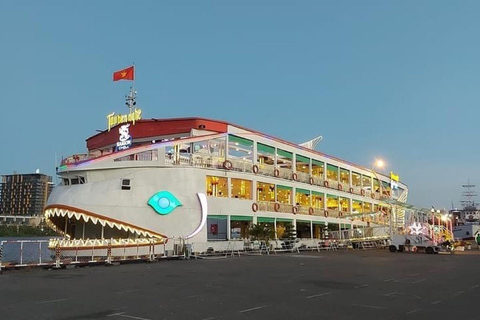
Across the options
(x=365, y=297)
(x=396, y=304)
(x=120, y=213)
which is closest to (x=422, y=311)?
(x=396, y=304)

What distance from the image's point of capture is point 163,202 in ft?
122

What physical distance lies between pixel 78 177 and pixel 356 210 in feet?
156

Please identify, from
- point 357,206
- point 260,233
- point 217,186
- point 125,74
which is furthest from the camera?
point 357,206

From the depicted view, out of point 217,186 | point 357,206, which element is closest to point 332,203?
point 357,206

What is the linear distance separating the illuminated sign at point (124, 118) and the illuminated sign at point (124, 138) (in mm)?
1112

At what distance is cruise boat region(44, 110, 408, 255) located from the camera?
115ft

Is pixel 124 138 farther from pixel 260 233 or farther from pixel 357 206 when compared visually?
pixel 357 206

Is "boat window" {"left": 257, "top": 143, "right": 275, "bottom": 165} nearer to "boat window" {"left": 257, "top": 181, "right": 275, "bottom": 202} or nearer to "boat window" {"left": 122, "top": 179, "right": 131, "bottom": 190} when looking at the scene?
"boat window" {"left": 257, "top": 181, "right": 275, "bottom": 202}

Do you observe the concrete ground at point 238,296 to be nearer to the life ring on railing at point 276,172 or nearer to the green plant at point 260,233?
the green plant at point 260,233

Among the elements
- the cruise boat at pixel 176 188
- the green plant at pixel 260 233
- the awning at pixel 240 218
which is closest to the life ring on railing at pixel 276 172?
the cruise boat at pixel 176 188

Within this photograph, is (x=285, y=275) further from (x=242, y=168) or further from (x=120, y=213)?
(x=242, y=168)

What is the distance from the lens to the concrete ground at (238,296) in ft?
34.2

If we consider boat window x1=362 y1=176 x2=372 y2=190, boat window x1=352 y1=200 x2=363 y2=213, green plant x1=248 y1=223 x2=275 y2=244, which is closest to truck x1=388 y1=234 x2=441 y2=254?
green plant x1=248 y1=223 x2=275 y2=244

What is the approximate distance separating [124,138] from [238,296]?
34.5m
